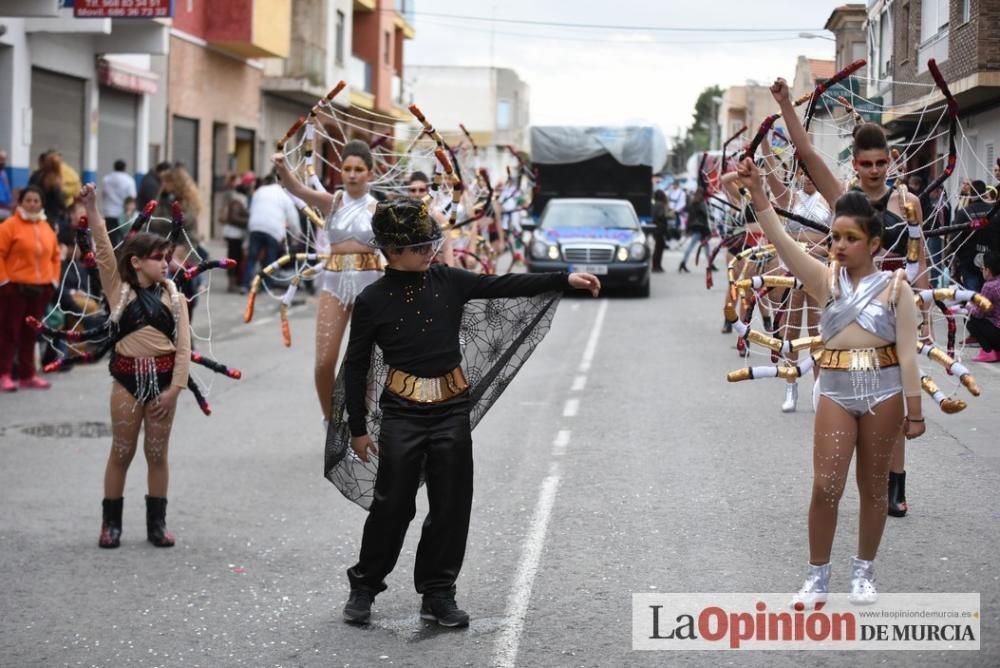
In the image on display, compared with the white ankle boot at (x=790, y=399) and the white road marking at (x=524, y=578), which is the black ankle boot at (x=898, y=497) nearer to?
the white road marking at (x=524, y=578)

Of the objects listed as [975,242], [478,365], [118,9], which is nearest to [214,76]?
[118,9]

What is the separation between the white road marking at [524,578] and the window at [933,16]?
442 centimetres

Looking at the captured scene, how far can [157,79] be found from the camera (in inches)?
1113

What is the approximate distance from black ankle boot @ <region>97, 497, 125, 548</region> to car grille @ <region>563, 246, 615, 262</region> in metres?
17.5

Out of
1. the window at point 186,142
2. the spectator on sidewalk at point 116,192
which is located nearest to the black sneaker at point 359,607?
the spectator on sidewalk at point 116,192

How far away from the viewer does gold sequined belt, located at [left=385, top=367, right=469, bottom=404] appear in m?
5.80

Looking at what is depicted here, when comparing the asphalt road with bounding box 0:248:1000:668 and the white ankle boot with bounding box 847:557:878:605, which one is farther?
the white ankle boot with bounding box 847:557:878:605

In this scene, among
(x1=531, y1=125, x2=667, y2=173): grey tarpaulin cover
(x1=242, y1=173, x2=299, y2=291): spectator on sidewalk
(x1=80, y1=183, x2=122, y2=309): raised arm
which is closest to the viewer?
(x1=80, y1=183, x2=122, y2=309): raised arm

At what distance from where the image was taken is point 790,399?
11547 millimetres

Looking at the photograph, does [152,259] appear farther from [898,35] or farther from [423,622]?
[898,35]

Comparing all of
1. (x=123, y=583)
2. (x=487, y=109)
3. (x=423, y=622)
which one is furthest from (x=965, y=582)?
(x=487, y=109)

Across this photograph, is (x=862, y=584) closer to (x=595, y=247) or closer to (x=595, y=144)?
(x=595, y=247)

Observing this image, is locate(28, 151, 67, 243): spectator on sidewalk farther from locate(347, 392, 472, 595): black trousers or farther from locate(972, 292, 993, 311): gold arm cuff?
locate(972, 292, 993, 311): gold arm cuff

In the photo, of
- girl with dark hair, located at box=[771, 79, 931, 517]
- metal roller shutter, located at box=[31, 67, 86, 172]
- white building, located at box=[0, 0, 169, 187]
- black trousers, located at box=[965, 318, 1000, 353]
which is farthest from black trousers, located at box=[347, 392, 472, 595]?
metal roller shutter, located at box=[31, 67, 86, 172]
